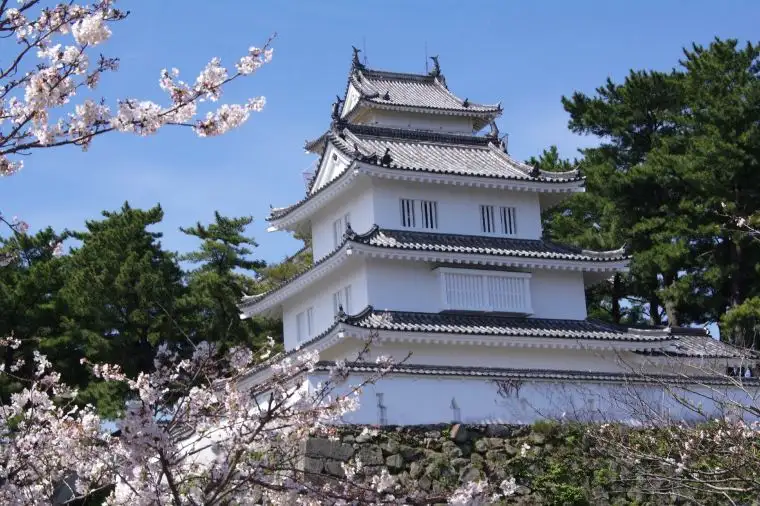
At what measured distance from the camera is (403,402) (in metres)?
16.0

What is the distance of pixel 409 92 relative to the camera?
2564 cm

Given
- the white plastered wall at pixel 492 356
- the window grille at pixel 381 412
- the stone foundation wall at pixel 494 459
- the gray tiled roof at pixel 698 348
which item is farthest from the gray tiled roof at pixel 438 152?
the stone foundation wall at pixel 494 459

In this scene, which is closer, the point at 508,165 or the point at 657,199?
the point at 508,165

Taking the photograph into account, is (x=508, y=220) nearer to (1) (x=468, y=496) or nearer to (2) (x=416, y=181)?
(2) (x=416, y=181)

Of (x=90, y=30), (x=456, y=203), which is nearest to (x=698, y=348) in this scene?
(x=456, y=203)

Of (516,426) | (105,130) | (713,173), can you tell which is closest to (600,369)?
(516,426)

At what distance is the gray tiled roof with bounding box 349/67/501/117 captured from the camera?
80.2 feet

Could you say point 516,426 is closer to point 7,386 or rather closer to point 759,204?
point 7,386

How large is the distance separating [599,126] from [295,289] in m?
13.3

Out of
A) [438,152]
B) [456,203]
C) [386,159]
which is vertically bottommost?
[456,203]

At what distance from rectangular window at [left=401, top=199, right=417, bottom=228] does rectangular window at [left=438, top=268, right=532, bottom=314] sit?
133cm

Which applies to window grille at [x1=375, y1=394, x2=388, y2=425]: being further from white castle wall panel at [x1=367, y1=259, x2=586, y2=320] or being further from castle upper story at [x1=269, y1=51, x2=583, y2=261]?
castle upper story at [x1=269, y1=51, x2=583, y2=261]

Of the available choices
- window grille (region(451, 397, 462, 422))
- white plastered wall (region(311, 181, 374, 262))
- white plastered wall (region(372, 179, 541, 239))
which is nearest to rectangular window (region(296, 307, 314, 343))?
white plastered wall (region(311, 181, 374, 262))

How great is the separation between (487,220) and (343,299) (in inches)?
133
